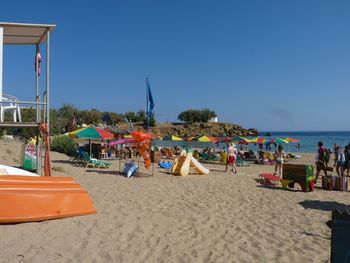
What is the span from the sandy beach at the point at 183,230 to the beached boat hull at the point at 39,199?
16 cm

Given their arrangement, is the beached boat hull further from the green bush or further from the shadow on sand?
the green bush

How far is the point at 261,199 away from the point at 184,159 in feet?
18.0

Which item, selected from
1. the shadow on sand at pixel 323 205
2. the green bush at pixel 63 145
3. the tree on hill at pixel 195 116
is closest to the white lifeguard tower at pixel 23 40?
the shadow on sand at pixel 323 205

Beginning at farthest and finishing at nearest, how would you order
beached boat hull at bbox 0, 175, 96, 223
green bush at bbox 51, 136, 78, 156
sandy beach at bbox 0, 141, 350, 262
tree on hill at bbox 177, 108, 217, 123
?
tree on hill at bbox 177, 108, 217, 123 < green bush at bbox 51, 136, 78, 156 < beached boat hull at bbox 0, 175, 96, 223 < sandy beach at bbox 0, 141, 350, 262

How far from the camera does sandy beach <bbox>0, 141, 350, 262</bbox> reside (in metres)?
4.90

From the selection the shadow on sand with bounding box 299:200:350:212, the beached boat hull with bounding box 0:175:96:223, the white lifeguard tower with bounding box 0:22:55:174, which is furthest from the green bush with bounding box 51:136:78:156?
the shadow on sand with bounding box 299:200:350:212

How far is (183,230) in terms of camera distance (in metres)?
6.07

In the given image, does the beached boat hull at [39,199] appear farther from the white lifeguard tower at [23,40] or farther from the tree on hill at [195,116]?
the tree on hill at [195,116]

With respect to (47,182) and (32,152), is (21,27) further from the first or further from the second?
(32,152)

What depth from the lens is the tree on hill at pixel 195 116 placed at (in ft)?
373

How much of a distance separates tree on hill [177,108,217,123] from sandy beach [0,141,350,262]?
10404cm

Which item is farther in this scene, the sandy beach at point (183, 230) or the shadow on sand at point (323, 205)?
the shadow on sand at point (323, 205)

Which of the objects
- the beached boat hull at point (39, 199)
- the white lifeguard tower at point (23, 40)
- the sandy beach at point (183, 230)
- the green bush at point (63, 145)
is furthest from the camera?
the green bush at point (63, 145)

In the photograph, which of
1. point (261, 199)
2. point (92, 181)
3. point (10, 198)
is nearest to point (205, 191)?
point (261, 199)
